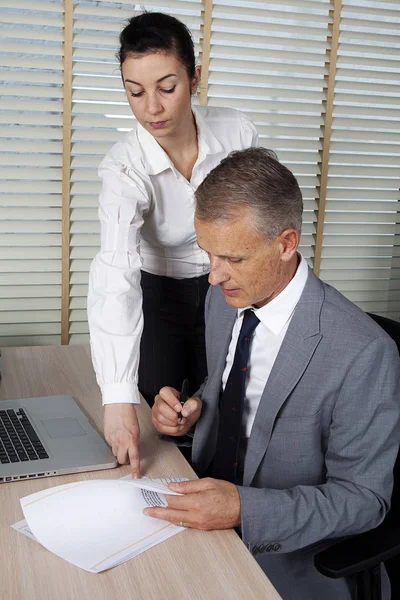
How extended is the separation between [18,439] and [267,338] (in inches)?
22.0

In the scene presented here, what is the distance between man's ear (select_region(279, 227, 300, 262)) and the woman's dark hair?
22.8 inches

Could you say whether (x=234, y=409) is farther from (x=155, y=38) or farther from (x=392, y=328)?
(x=155, y=38)

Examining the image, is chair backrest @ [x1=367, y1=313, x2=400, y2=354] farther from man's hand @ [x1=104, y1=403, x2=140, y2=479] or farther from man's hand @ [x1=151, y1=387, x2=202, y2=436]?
man's hand @ [x1=104, y1=403, x2=140, y2=479]

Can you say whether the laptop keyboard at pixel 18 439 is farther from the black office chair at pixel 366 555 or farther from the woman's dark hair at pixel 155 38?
the woman's dark hair at pixel 155 38

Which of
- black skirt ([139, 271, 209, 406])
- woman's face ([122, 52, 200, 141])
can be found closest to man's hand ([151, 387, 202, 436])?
black skirt ([139, 271, 209, 406])

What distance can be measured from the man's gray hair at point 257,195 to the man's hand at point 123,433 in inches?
17.2

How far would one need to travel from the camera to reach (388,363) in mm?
1347

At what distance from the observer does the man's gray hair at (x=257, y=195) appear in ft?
4.51

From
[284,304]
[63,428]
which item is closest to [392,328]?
[284,304]

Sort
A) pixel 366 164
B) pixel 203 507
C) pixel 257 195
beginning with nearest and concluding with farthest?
1. pixel 203 507
2. pixel 257 195
3. pixel 366 164

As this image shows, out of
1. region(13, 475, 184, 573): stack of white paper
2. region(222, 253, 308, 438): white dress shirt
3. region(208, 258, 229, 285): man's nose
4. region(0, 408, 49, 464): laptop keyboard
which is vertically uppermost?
region(208, 258, 229, 285): man's nose

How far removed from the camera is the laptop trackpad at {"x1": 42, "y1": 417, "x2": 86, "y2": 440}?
1.56 metres

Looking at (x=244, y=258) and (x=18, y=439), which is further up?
(x=244, y=258)

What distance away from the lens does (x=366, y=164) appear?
3.09 m
